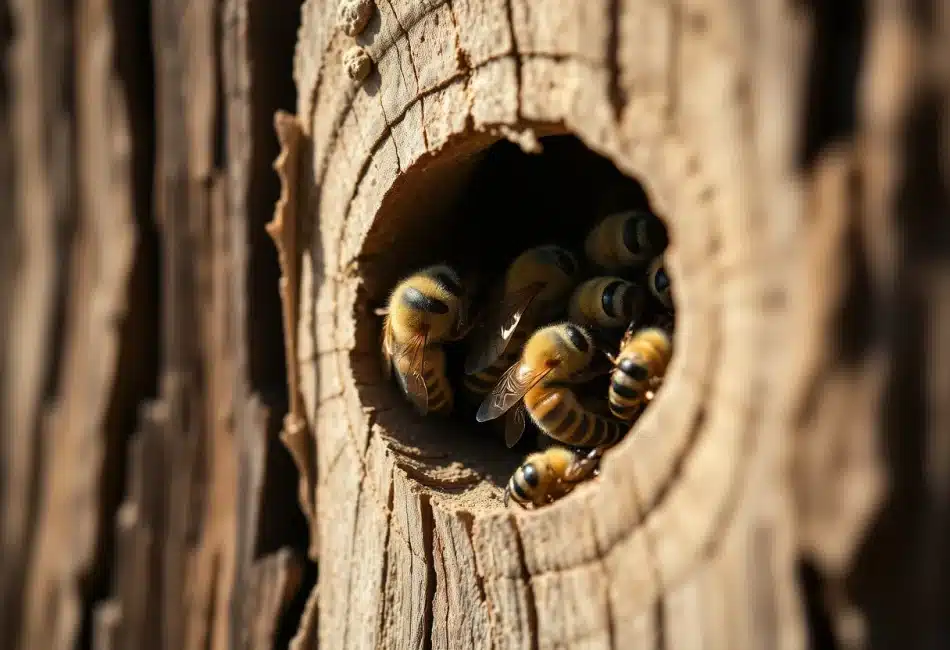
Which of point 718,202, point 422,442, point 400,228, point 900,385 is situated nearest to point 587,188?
point 400,228

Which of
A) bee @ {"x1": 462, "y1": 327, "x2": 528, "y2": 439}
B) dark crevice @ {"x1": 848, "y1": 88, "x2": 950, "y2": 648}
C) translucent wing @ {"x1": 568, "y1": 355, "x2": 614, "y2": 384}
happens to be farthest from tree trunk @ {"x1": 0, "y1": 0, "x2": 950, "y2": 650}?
translucent wing @ {"x1": 568, "y1": 355, "x2": 614, "y2": 384}

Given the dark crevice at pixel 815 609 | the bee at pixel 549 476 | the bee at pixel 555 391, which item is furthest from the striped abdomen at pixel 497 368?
the dark crevice at pixel 815 609

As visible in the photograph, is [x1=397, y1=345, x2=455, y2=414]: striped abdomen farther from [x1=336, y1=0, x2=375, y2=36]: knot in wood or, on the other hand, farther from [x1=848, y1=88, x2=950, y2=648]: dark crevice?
[x1=848, y1=88, x2=950, y2=648]: dark crevice

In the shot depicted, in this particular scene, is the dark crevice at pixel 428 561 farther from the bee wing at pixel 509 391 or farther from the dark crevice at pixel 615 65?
the dark crevice at pixel 615 65

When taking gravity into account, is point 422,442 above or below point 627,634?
above

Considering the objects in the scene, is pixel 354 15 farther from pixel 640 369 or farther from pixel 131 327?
pixel 131 327

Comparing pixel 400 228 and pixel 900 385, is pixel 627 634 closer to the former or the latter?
pixel 900 385
